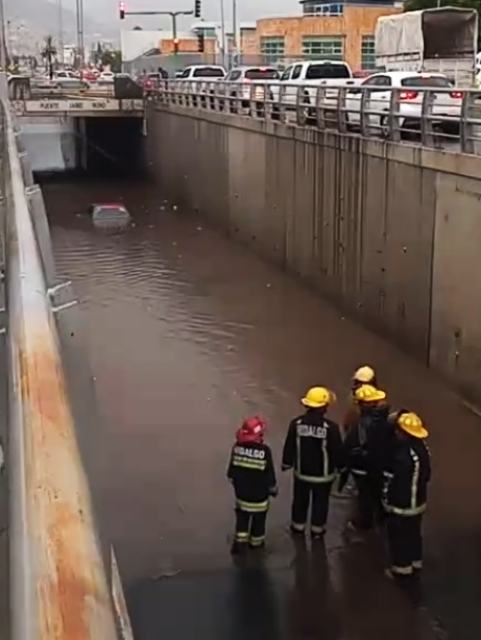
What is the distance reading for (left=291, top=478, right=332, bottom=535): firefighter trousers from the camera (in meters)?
9.18

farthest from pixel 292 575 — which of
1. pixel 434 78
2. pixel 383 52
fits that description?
pixel 383 52

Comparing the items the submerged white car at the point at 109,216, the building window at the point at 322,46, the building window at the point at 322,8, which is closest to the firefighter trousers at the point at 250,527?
the submerged white car at the point at 109,216

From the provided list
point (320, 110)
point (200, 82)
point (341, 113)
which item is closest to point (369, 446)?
point (341, 113)

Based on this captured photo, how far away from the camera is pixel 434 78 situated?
24.5 meters

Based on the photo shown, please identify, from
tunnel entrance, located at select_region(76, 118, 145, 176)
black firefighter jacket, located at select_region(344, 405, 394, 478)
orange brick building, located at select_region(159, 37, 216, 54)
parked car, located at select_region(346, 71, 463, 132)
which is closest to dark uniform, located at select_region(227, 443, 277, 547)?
black firefighter jacket, located at select_region(344, 405, 394, 478)

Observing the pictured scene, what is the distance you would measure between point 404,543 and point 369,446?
90 cm

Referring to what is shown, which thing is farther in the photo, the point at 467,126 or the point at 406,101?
the point at 406,101

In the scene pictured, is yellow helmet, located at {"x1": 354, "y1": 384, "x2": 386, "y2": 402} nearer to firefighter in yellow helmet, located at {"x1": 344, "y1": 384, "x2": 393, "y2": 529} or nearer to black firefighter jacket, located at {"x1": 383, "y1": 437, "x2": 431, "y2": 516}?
firefighter in yellow helmet, located at {"x1": 344, "y1": 384, "x2": 393, "y2": 529}

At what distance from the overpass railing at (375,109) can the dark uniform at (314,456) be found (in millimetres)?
6861

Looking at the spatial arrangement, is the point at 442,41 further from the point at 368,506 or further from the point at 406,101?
the point at 368,506

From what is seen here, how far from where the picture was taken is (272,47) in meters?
93.8

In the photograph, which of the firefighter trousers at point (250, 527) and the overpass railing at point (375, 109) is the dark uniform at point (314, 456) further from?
the overpass railing at point (375, 109)

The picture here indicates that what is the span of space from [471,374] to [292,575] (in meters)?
5.82

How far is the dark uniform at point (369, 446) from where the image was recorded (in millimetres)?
9078
